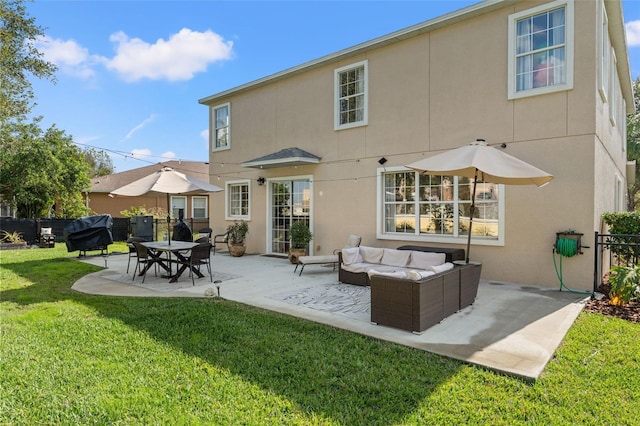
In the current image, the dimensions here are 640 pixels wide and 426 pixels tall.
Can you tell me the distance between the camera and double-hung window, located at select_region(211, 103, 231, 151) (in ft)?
48.9

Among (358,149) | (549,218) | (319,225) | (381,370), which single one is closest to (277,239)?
(319,225)

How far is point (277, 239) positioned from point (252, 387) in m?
9.66

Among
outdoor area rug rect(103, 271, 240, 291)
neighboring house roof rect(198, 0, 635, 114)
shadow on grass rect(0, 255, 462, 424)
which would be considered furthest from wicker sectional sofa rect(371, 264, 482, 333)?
neighboring house roof rect(198, 0, 635, 114)

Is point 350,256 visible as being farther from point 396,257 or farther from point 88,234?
point 88,234

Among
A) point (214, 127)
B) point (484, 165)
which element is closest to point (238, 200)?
point (214, 127)

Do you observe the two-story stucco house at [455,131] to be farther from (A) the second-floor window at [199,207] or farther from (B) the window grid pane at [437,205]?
(A) the second-floor window at [199,207]

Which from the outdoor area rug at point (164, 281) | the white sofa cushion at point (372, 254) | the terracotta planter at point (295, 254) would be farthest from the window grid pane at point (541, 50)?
the outdoor area rug at point (164, 281)

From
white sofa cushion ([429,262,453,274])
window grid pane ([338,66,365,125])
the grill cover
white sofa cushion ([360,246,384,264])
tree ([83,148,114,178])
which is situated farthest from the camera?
tree ([83,148,114,178])

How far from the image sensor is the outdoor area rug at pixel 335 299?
6082 millimetres

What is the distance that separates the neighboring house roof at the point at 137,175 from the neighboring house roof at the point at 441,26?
1477 centimetres

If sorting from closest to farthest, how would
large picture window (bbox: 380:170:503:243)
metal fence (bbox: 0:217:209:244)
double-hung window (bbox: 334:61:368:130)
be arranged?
large picture window (bbox: 380:170:503:243) < double-hung window (bbox: 334:61:368:130) < metal fence (bbox: 0:217:209:244)

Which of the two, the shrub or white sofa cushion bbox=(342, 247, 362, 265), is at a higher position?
white sofa cushion bbox=(342, 247, 362, 265)

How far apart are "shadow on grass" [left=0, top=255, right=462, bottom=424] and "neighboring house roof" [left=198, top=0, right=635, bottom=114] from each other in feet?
25.4

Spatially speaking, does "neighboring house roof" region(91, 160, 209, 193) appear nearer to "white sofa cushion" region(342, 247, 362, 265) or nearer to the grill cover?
the grill cover
